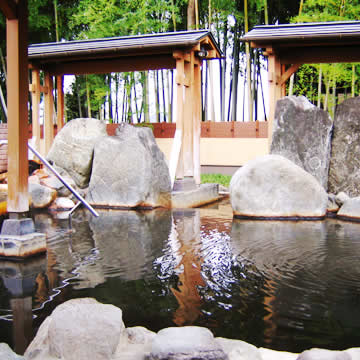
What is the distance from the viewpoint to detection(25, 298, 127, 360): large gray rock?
2.36 m

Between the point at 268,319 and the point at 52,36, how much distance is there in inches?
681

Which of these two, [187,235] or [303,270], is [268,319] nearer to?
[303,270]

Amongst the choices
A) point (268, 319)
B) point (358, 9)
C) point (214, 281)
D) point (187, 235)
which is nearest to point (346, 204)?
point (187, 235)

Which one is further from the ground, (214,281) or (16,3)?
(16,3)

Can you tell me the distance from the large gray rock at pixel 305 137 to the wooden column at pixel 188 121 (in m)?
1.91

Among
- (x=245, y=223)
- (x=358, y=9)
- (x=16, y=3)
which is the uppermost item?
(x=358, y=9)

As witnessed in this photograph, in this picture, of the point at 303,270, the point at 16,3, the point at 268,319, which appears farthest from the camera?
the point at 16,3

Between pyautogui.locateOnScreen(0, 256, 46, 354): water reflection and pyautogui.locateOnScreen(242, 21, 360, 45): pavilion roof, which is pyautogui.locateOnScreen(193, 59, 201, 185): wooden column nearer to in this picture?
pyautogui.locateOnScreen(242, 21, 360, 45): pavilion roof

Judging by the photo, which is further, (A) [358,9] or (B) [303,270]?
(A) [358,9]

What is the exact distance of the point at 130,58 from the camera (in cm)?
1049

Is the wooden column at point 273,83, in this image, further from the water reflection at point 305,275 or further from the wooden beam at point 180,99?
the water reflection at point 305,275

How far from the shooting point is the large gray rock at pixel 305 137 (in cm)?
827

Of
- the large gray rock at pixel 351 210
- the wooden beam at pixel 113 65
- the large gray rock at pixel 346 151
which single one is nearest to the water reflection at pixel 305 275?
the large gray rock at pixel 351 210

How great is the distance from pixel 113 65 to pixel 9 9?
6.22 metres
